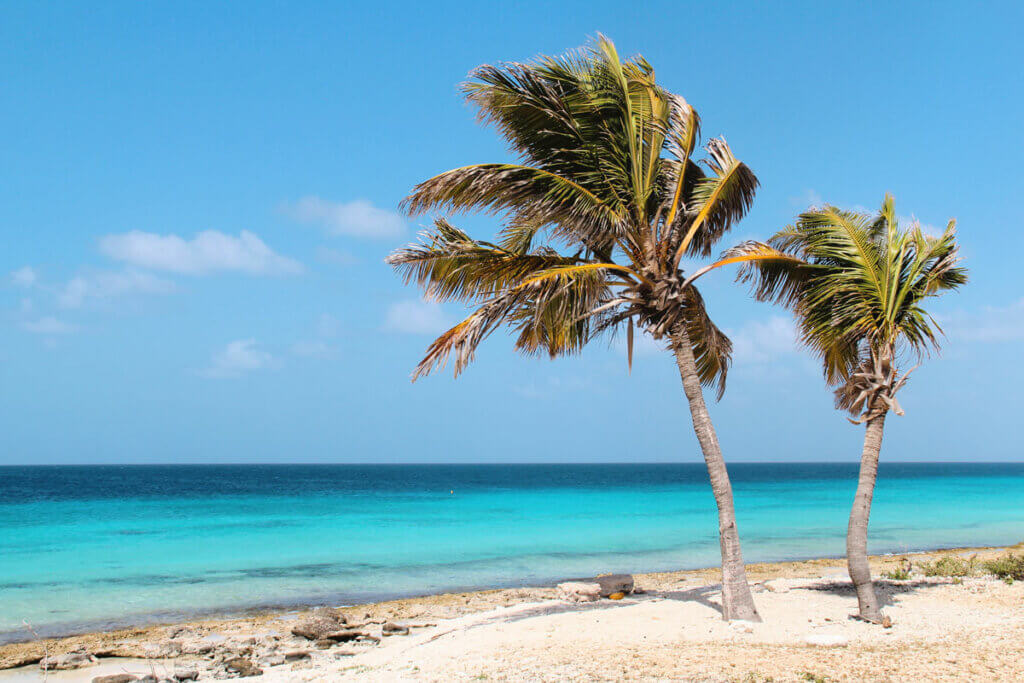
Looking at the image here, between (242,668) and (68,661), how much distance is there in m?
2.73

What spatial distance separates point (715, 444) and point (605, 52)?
15.4ft

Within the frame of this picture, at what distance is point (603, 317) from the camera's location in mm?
9164

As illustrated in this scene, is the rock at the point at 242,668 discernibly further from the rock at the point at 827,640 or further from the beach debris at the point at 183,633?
the rock at the point at 827,640

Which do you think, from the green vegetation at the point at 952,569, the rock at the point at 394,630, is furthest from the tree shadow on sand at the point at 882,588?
the rock at the point at 394,630

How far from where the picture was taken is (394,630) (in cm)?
1080

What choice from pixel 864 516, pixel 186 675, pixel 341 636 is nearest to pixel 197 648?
pixel 186 675

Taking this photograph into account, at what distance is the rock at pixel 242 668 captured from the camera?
867cm

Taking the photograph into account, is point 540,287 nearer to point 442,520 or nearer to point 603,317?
point 603,317

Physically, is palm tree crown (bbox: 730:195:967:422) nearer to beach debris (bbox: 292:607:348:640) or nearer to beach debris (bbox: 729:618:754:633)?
beach debris (bbox: 729:618:754:633)

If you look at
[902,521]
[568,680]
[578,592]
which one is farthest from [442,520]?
[568,680]

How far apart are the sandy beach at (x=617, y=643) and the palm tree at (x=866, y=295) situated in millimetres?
951

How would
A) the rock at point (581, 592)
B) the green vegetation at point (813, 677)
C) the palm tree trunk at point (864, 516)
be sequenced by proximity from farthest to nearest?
the rock at point (581, 592) → the palm tree trunk at point (864, 516) → the green vegetation at point (813, 677)

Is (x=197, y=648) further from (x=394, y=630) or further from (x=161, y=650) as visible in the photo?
(x=394, y=630)

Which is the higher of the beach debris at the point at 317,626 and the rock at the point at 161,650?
the beach debris at the point at 317,626
